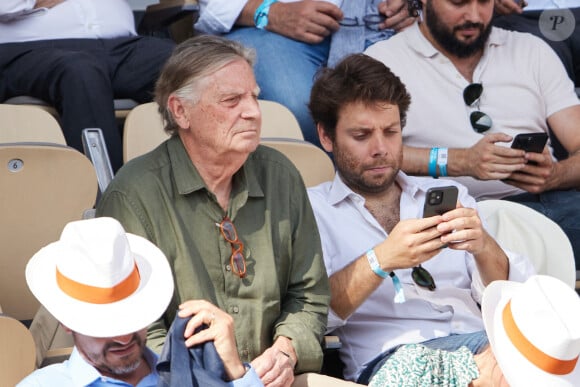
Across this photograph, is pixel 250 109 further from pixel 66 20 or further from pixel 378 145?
pixel 66 20

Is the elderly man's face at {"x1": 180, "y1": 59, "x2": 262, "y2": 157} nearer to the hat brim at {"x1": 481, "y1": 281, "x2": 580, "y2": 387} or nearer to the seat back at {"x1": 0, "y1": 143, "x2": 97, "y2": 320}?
the seat back at {"x1": 0, "y1": 143, "x2": 97, "y2": 320}

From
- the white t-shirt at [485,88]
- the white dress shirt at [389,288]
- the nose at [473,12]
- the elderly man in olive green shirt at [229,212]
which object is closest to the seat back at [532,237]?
the white dress shirt at [389,288]

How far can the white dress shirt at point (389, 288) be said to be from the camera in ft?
9.77

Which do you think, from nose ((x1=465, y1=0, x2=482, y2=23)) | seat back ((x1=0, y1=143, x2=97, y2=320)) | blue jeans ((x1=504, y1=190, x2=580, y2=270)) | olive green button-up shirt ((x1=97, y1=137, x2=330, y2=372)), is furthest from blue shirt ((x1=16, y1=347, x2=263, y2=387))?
nose ((x1=465, y1=0, x2=482, y2=23))

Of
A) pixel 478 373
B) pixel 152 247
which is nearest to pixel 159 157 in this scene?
pixel 152 247

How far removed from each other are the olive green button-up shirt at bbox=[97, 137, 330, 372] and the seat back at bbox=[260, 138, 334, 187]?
561 millimetres

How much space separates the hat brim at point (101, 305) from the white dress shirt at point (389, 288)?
2.83 feet

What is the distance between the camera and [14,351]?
237 centimetres

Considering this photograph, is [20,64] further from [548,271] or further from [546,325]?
[546,325]

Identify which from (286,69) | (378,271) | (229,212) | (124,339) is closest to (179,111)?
(229,212)

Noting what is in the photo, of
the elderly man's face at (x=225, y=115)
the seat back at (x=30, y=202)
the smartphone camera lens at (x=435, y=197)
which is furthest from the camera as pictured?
the seat back at (x=30, y=202)

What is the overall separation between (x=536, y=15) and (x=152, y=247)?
2.88 m

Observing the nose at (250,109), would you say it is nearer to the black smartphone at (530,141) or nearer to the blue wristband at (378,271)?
the blue wristband at (378,271)

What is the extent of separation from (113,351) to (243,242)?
1.92 feet
